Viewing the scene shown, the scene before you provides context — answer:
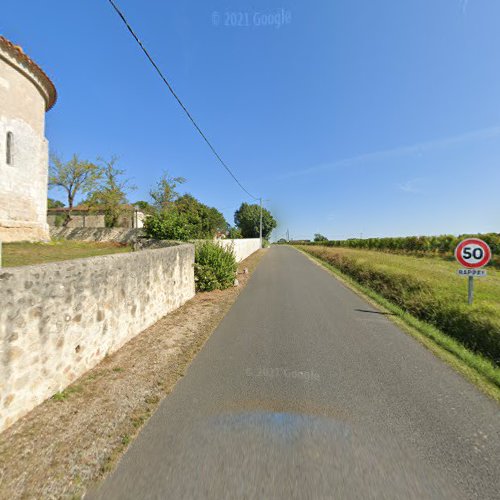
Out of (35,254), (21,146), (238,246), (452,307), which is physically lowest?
(452,307)

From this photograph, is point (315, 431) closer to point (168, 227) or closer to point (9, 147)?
point (168, 227)

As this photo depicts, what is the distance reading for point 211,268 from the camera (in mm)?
8812

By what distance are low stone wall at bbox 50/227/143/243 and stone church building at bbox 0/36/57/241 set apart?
12.1 metres

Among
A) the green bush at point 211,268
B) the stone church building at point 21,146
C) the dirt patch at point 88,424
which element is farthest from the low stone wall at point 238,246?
the stone church building at point 21,146

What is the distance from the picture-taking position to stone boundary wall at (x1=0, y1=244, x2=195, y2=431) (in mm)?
2336

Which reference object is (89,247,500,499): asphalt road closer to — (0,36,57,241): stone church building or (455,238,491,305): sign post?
(455,238,491,305): sign post

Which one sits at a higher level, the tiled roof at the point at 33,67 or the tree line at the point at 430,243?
the tiled roof at the point at 33,67

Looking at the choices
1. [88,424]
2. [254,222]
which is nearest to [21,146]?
[88,424]

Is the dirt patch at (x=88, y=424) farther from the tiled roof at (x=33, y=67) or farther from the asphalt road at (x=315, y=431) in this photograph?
the tiled roof at (x=33, y=67)

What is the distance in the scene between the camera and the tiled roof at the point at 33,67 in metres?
11.2

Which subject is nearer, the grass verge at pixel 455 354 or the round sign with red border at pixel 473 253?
the grass verge at pixel 455 354

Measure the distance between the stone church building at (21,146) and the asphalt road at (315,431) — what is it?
14.0 meters

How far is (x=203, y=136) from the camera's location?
9.30 meters

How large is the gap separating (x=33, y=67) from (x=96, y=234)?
16977 mm
